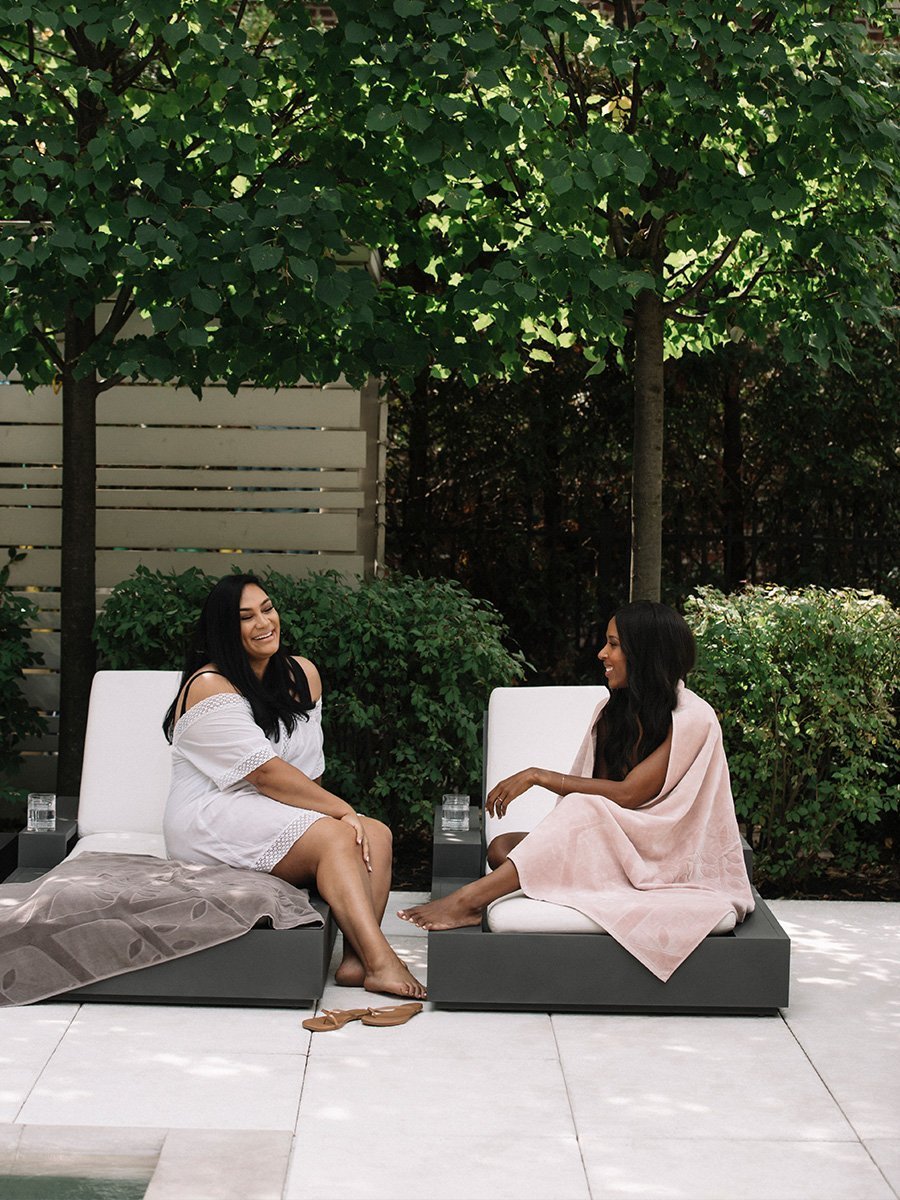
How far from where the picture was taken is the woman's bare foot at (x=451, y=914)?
5.02 meters

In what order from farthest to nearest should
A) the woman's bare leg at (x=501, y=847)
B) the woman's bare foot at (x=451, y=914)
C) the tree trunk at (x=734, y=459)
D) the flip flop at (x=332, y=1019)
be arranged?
the tree trunk at (x=734, y=459)
the woman's bare leg at (x=501, y=847)
the woman's bare foot at (x=451, y=914)
the flip flop at (x=332, y=1019)

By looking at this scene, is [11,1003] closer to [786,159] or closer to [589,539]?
[786,159]

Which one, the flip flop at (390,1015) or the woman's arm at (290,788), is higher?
the woman's arm at (290,788)

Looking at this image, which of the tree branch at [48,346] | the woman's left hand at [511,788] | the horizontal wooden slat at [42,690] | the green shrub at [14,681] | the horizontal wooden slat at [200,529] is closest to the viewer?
the woman's left hand at [511,788]

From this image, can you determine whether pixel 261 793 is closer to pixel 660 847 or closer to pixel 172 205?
pixel 660 847

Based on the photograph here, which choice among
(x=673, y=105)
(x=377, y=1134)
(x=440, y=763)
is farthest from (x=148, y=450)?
(x=377, y=1134)

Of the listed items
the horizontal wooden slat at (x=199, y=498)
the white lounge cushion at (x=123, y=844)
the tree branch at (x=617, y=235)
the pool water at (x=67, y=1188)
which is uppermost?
the tree branch at (x=617, y=235)

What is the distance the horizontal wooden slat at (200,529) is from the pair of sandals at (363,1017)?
3970mm

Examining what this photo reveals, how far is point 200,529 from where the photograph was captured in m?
8.43

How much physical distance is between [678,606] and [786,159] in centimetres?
460

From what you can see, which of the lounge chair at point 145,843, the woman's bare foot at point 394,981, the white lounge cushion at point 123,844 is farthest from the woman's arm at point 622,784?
the white lounge cushion at point 123,844

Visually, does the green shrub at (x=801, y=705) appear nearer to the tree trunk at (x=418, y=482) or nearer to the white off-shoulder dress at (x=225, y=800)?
the white off-shoulder dress at (x=225, y=800)

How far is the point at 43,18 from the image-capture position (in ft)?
17.2

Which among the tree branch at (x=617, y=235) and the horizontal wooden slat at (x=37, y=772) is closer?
the tree branch at (x=617, y=235)
